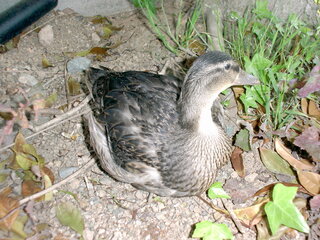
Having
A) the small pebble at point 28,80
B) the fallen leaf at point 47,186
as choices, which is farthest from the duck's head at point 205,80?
the small pebble at point 28,80

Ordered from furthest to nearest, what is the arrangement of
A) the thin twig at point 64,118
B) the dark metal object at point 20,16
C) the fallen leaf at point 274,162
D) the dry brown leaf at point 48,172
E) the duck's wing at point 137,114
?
the dark metal object at point 20,16 < the thin twig at point 64,118 < the dry brown leaf at point 48,172 < the fallen leaf at point 274,162 < the duck's wing at point 137,114

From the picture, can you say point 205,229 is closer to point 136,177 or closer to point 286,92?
point 136,177

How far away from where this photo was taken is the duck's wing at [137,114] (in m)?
2.47

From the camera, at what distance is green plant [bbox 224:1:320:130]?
2.74 meters

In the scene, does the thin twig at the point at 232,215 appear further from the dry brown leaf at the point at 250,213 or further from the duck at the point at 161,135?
the duck at the point at 161,135

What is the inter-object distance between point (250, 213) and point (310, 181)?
0.40 metres

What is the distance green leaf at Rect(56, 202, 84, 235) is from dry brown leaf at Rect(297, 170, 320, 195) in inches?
52.8

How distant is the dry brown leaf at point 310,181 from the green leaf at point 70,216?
4.40ft

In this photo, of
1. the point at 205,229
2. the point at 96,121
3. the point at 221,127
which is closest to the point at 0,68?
the point at 96,121

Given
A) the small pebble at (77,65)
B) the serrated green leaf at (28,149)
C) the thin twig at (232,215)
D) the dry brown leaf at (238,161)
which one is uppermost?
the small pebble at (77,65)

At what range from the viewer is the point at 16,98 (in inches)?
126

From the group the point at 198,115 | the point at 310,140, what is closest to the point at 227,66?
the point at 198,115

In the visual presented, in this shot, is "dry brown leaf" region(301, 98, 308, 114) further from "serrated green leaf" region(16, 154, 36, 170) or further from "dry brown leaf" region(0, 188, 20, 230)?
"dry brown leaf" region(0, 188, 20, 230)

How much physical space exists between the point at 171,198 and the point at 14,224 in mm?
957
